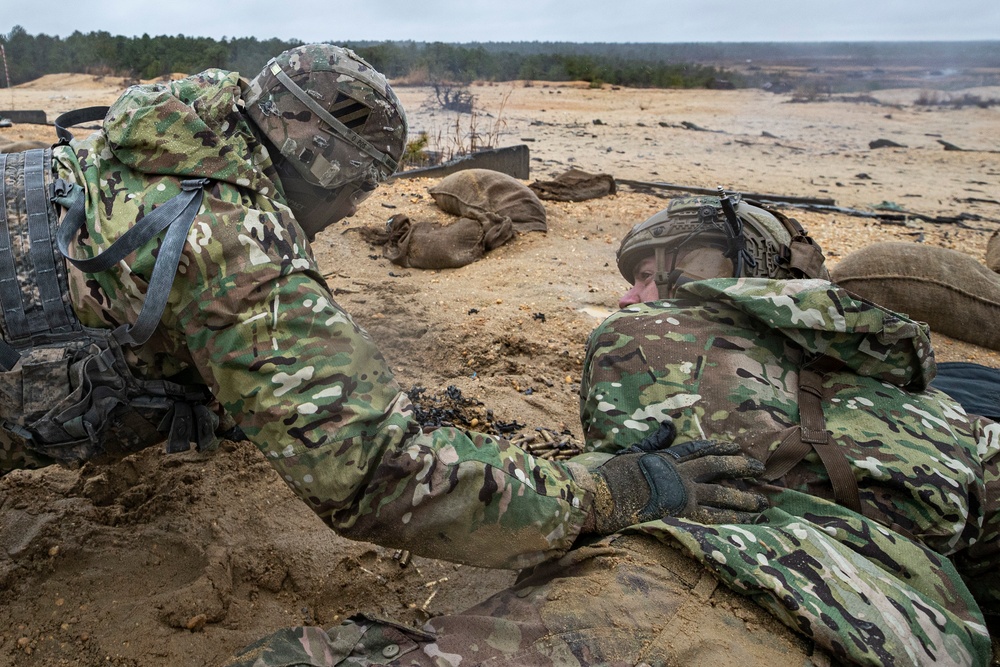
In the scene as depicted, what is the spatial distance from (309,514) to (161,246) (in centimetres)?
154

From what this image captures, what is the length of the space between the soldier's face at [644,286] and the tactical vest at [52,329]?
1.64m

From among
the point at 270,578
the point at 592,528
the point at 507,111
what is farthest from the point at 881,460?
the point at 507,111

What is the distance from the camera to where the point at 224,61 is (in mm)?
17656

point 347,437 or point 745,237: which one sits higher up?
point 745,237

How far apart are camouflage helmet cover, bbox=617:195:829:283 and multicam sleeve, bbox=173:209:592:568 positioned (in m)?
1.27

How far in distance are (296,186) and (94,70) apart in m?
21.4

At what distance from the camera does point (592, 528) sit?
224 cm

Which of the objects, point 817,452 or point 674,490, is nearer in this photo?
point 674,490

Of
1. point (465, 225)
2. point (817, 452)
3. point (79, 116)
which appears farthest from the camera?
point (465, 225)

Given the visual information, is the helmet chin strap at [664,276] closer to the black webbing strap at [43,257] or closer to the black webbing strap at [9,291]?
the black webbing strap at [43,257]

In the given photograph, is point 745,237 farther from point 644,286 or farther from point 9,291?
point 9,291

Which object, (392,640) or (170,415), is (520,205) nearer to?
(170,415)

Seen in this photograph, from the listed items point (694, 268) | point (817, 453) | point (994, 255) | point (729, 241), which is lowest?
point (994, 255)

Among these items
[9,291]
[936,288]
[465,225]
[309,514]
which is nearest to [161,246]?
[9,291]
